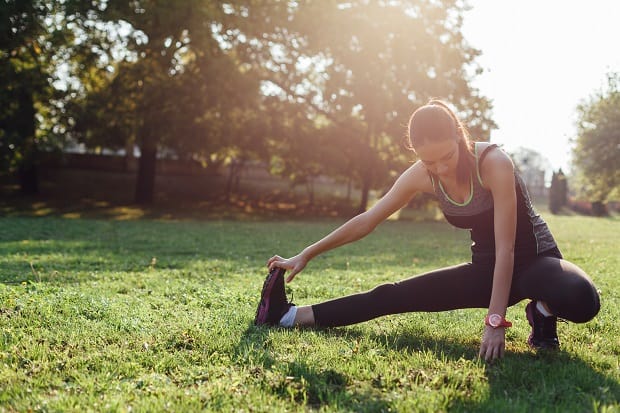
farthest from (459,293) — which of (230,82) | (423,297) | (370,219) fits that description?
(230,82)

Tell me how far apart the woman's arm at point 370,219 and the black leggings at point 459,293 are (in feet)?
1.39

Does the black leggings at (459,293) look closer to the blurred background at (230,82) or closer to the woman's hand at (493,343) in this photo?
the woman's hand at (493,343)

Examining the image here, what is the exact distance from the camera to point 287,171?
32.6 metres

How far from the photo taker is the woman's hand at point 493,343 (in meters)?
3.53

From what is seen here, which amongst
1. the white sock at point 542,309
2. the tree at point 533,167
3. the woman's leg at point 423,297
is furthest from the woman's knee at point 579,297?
the tree at point 533,167

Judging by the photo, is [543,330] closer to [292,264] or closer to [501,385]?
[501,385]

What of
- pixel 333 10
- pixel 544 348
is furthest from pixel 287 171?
pixel 544 348

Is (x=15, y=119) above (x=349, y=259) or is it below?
above

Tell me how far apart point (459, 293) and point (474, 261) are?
262 millimetres

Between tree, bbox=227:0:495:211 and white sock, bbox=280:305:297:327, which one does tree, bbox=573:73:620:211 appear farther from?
white sock, bbox=280:305:297:327

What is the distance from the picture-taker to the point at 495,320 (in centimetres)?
348

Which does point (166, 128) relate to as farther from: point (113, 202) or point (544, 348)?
point (544, 348)

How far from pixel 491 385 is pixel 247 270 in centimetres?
590

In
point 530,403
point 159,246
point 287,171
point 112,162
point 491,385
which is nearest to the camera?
point 530,403
